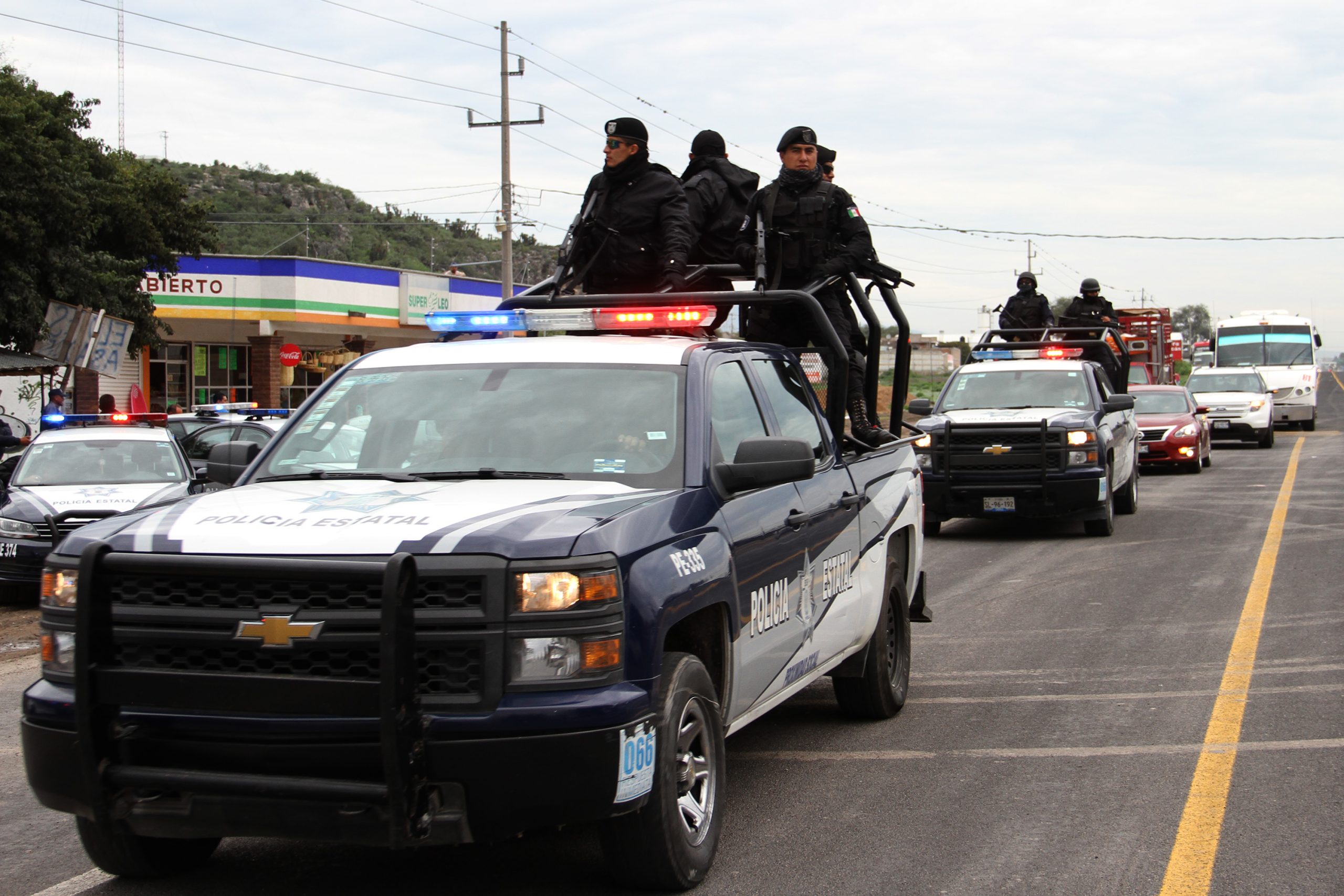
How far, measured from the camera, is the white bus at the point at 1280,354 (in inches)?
1513

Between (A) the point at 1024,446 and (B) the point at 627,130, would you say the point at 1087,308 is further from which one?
(B) the point at 627,130

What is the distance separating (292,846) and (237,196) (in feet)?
331

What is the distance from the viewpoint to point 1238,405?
3078 centimetres

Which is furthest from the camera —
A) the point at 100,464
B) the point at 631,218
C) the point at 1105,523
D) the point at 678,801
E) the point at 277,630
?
the point at 1105,523

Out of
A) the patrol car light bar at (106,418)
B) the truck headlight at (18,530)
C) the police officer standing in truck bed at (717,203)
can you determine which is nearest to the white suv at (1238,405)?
the patrol car light bar at (106,418)

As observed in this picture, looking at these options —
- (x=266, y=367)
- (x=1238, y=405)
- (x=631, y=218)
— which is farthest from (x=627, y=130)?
(x=266, y=367)

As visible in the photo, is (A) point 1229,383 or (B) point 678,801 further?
(A) point 1229,383

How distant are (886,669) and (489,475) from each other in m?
2.93

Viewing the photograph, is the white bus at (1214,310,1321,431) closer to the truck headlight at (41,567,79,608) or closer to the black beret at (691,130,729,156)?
the black beret at (691,130,729,156)

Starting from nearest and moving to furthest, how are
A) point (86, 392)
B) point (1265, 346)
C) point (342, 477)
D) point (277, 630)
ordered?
point (277, 630)
point (342, 477)
point (86, 392)
point (1265, 346)

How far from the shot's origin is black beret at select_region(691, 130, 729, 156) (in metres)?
9.50

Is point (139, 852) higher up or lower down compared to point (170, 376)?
lower down

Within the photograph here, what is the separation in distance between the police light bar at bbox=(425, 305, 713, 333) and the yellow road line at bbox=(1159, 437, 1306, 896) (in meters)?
2.78

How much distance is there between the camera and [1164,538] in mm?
15055
